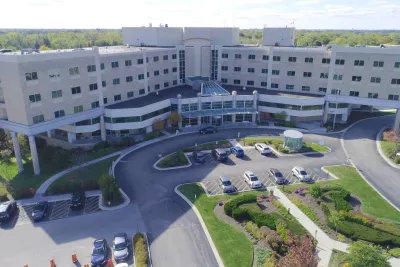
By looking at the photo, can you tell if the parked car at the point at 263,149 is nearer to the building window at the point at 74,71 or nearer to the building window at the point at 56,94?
the building window at the point at 74,71

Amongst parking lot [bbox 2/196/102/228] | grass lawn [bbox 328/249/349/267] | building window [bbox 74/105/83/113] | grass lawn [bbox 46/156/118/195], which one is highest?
building window [bbox 74/105/83/113]

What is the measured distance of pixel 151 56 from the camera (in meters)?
72.7

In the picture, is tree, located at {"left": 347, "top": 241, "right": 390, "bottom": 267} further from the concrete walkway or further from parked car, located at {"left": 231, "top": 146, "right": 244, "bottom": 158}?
parked car, located at {"left": 231, "top": 146, "right": 244, "bottom": 158}

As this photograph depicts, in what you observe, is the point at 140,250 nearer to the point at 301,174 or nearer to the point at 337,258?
the point at 337,258

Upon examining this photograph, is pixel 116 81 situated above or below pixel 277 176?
above

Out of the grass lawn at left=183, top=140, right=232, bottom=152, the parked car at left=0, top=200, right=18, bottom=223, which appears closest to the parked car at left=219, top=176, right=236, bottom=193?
the grass lawn at left=183, top=140, right=232, bottom=152

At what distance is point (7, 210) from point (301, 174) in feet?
130

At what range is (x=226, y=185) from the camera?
1725 inches

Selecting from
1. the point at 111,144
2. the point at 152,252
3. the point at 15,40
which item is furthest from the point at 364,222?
the point at 15,40

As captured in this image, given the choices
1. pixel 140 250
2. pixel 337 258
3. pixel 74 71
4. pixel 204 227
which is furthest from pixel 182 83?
pixel 337 258

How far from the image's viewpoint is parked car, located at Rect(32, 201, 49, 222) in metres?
37.3

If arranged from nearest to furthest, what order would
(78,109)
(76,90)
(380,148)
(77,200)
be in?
(77,200), (76,90), (78,109), (380,148)

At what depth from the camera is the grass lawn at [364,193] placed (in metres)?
38.0

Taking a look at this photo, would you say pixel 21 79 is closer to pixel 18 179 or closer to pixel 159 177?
pixel 18 179
